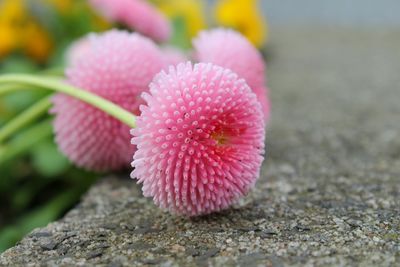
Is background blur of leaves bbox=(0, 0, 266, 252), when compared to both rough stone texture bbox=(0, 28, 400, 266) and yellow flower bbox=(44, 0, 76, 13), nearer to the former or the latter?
yellow flower bbox=(44, 0, 76, 13)

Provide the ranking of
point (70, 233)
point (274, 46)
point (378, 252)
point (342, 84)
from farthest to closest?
point (274, 46) < point (342, 84) < point (70, 233) < point (378, 252)

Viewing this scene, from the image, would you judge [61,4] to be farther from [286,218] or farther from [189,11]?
[286,218]

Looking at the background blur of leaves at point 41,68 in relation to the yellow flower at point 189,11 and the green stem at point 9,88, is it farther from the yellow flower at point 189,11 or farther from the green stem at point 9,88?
the green stem at point 9,88

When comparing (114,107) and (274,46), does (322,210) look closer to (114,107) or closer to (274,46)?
(114,107)

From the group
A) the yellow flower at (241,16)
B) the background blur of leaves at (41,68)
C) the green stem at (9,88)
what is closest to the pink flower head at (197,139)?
the green stem at (9,88)

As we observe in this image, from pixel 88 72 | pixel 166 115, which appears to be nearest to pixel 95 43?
pixel 88 72

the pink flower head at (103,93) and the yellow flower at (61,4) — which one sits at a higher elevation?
the yellow flower at (61,4)
